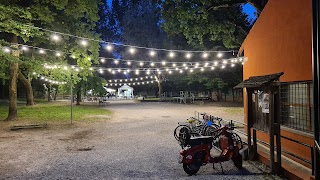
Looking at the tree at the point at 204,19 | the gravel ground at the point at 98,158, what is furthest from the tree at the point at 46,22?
the gravel ground at the point at 98,158

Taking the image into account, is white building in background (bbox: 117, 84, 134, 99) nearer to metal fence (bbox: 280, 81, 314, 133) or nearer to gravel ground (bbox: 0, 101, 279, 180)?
gravel ground (bbox: 0, 101, 279, 180)

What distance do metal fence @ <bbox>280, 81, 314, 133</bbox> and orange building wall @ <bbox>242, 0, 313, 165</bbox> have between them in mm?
202

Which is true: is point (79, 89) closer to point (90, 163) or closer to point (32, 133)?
point (32, 133)

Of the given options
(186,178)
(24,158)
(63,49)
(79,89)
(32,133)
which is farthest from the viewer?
(79,89)

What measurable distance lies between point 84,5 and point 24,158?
10.7 meters

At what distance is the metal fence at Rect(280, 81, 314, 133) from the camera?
571cm

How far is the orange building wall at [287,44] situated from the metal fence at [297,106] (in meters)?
0.20

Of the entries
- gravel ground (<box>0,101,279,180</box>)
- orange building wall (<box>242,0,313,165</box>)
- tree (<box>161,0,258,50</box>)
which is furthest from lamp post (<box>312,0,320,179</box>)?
tree (<box>161,0,258,50</box>)

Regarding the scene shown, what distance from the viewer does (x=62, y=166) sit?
621 cm

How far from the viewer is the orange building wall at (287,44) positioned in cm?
566

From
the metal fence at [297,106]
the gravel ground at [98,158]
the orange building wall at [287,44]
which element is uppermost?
the orange building wall at [287,44]

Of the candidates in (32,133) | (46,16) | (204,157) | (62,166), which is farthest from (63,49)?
(204,157)

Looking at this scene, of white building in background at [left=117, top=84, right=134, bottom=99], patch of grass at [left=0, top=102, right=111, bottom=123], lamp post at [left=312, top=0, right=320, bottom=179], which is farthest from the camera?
white building in background at [left=117, top=84, right=134, bottom=99]

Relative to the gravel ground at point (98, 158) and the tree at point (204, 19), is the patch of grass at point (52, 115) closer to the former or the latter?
the gravel ground at point (98, 158)
